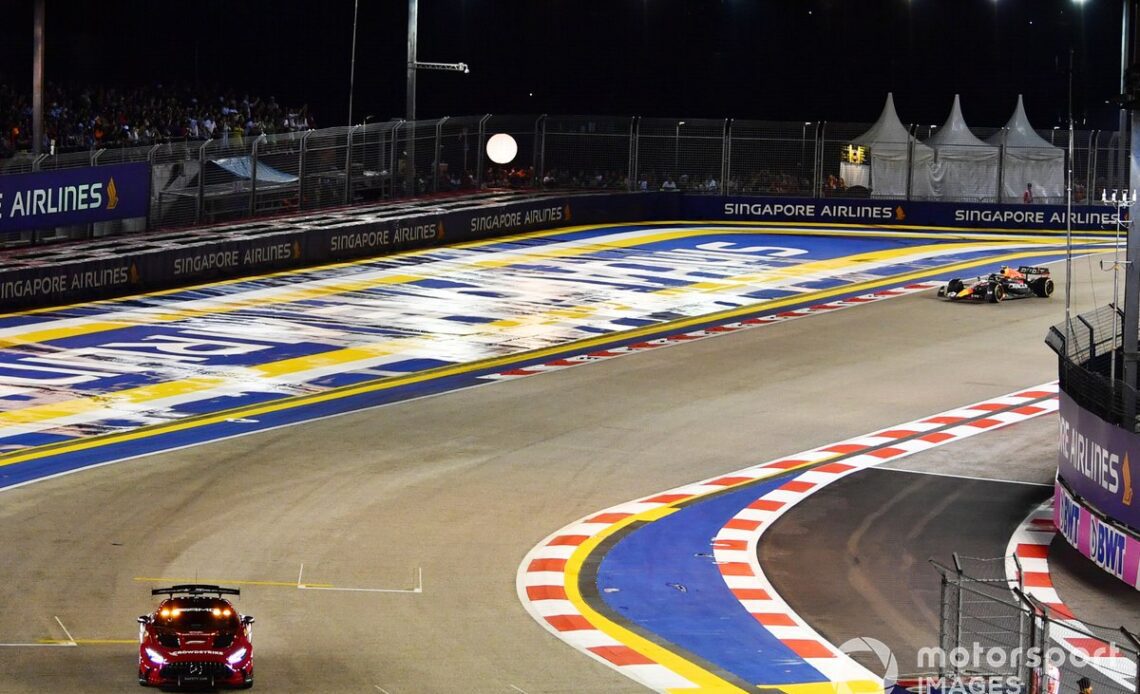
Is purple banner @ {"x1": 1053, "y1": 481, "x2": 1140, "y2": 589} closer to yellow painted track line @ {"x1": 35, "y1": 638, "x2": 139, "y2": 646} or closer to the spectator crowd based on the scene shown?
yellow painted track line @ {"x1": 35, "y1": 638, "x2": 139, "y2": 646}

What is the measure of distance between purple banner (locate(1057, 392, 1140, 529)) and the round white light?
28016mm

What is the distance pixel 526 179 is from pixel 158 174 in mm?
12090

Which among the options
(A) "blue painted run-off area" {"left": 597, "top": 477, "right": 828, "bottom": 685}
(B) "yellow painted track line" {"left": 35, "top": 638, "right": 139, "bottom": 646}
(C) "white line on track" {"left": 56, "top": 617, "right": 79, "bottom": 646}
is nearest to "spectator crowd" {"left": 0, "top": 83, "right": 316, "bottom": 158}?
(A) "blue painted run-off area" {"left": 597, "top": 477, "right": 828, "bottom": 685}

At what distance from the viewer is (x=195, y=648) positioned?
1289 centimetres

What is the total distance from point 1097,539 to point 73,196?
78.8 ft

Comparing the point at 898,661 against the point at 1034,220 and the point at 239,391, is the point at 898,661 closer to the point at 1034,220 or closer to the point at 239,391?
the point at 239,391

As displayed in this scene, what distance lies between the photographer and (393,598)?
16.0 metres

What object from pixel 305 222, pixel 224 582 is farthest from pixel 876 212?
pixel 224 582

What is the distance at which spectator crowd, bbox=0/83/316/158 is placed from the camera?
137 ft

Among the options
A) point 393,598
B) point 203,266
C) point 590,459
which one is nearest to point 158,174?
point 203,266

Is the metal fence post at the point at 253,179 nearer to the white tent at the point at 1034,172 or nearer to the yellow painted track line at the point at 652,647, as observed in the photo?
the white tent at the point at 1034,172

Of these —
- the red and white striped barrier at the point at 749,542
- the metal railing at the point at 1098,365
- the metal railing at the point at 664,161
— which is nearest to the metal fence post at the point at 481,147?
the metal railing at the point at 664,161

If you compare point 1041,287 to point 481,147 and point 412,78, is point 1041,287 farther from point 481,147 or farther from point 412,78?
point 481,147

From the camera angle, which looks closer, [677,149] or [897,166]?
[677,149]
